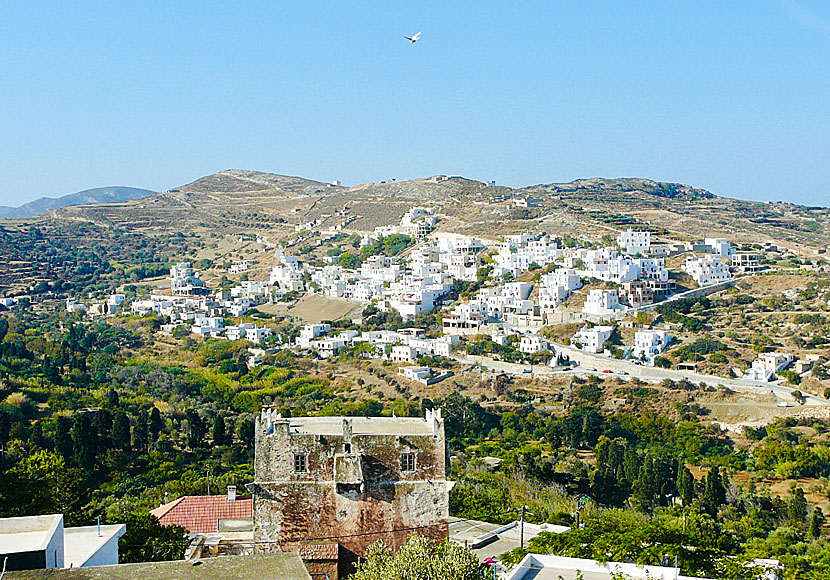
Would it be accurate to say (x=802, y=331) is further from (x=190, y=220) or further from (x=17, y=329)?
(x=190, y=220)

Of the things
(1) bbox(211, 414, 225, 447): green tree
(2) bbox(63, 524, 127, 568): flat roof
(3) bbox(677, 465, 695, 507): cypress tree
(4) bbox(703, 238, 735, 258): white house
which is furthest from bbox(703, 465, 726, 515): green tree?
(4) bbox(703, 238, 735, 258): white house

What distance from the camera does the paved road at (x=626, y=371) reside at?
3231 cm

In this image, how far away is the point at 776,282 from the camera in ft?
147

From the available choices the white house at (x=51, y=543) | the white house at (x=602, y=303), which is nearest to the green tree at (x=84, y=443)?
the white house at (x=51, y=543)

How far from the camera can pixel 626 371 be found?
36.4m

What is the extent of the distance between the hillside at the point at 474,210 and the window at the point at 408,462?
50909 millimetres

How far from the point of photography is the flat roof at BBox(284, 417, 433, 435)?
1017 cm

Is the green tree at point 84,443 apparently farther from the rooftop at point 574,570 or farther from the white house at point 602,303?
the white house at point 602,303

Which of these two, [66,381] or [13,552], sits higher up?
[13,552]

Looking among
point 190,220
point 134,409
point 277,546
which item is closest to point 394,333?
point 134,409

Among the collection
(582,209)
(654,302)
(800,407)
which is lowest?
(800,407)

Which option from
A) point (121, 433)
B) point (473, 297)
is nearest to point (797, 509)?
point (121, 433)

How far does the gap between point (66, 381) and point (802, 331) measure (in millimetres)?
31707

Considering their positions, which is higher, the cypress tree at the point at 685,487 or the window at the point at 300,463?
the window at the point at 300,463
